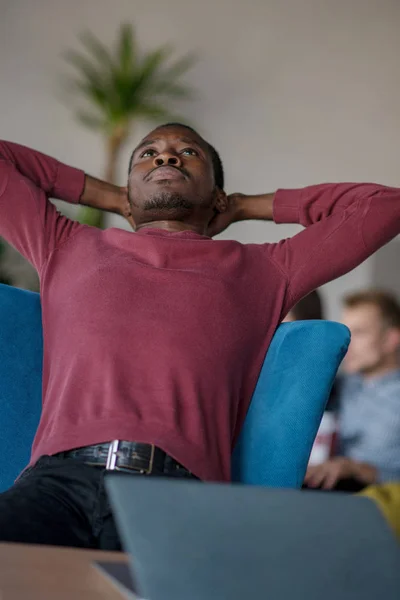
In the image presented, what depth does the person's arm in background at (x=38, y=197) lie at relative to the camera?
149 centimetres

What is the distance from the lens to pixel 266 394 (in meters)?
1.35

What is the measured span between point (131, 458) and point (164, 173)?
2.06 ft

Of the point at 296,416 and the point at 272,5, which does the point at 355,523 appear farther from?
the point at 272,5

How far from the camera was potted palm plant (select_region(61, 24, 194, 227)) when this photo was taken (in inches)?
180

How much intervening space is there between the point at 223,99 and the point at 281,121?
0.38m

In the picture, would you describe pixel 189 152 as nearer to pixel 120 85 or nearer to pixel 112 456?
pixel 112 456

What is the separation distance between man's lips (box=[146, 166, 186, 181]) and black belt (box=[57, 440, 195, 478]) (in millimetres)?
598

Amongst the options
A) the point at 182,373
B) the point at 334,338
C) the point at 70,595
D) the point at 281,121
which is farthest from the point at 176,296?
the point at 281,121

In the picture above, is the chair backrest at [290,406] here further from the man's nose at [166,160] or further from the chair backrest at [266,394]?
the man's nose at [166,160]

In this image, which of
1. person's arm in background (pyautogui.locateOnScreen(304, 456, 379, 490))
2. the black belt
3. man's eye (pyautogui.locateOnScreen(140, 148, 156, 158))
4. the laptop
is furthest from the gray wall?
the laptop

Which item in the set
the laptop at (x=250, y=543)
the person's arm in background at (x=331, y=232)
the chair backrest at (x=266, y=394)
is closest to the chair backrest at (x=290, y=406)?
the chair backrest at (x=266, y=394)

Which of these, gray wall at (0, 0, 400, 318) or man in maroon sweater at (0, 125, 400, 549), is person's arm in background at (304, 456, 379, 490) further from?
Answer: gray wall at (0, 0, 400, 318)

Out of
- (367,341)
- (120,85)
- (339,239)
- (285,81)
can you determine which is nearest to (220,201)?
(339,239)

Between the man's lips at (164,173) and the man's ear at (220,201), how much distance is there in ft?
0.39
